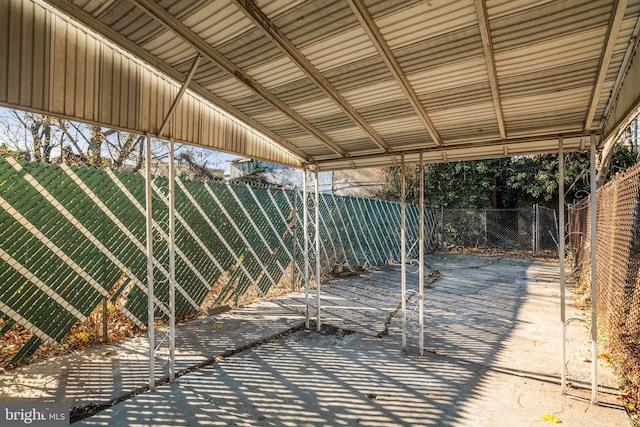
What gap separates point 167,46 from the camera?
2.09 meters

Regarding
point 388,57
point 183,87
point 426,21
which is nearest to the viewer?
point 426,21

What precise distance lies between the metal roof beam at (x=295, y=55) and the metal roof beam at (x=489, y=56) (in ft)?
3.38

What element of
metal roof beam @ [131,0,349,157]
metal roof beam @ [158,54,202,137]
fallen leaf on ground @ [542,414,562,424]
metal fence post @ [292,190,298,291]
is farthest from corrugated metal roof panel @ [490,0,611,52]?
metal fence post @ [292,190,298,291]

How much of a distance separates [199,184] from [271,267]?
2.20m

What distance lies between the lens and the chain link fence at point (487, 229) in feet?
45.5

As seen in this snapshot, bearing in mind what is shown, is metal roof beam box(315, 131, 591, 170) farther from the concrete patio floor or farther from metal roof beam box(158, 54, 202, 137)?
metal roof beam box(158, 54, 202, 137)

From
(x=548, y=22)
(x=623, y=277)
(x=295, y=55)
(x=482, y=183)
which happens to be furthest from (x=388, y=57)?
(x=482, y=183)

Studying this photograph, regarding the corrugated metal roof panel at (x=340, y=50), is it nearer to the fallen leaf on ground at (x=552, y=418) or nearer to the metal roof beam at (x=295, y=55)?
the metal roof beam at (x=295, y=55)

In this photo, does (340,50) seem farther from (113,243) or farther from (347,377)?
(113,243)

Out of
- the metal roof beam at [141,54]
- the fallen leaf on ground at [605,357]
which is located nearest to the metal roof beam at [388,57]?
the metal roof beam at [141,54]

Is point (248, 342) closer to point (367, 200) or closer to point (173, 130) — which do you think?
point (173, 130)

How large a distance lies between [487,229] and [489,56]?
47.1 ft

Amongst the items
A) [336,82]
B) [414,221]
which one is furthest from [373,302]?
[414,221]

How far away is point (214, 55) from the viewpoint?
207 cm
